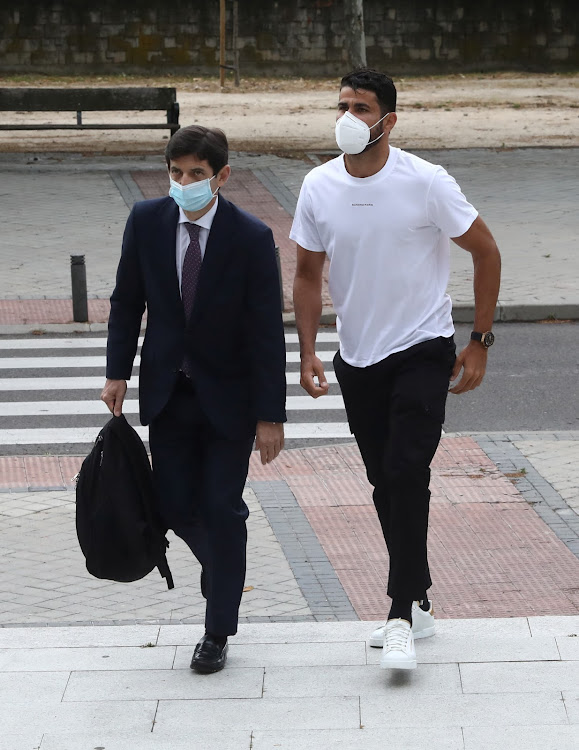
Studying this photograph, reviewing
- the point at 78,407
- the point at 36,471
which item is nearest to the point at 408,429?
the point at 36,471

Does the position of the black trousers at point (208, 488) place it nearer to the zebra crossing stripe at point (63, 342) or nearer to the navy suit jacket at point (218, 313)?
the navy suit jacket at point (218, 313)

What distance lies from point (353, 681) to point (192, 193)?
5.64 ft

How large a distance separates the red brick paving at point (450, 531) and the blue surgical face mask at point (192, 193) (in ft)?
6.50

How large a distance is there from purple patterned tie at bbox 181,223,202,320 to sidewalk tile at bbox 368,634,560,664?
1407 mm

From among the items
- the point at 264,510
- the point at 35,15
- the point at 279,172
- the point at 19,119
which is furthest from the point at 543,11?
the point at 264,510

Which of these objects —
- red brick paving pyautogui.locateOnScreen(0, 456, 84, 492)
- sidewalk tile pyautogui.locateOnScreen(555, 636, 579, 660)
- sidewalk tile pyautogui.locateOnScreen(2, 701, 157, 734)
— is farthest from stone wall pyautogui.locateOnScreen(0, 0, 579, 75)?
sidewalk tile pyautogui.locateOnScreen(2, 701, 157, 734)

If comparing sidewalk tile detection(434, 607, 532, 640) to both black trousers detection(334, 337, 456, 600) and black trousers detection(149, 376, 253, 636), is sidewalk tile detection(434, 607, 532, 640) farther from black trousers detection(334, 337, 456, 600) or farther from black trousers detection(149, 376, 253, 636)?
black trousers detection(149, 376, 253, 636)

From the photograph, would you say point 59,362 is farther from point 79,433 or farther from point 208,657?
point 208,657

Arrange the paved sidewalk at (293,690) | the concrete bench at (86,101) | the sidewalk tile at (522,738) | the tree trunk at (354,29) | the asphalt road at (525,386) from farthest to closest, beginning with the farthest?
the tree trunk at (354,29)
the concrete bench at (86,101)
the asphalt road at (525,386)
the paved sidewalk at (293,690)
the sidewalk tile at (522,738)

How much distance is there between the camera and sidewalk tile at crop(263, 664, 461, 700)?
4441mm

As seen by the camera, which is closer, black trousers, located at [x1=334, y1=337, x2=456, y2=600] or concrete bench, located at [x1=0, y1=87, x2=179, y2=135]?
black trousers, located at [x1=334, y1=337, x2=456, y2=600]

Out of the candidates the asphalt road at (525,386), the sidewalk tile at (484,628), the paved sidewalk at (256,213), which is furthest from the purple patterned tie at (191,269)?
the paved sidewalk at (256,213)

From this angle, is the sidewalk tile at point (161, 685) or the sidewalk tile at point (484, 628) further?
the sidewalk tile at point (484, 628)

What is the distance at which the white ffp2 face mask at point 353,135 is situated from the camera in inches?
179
